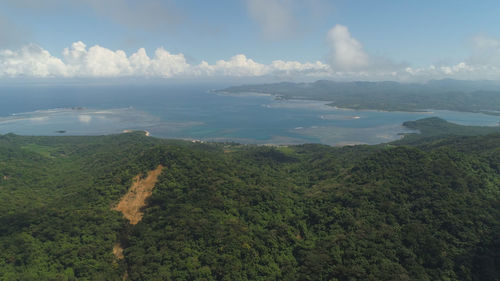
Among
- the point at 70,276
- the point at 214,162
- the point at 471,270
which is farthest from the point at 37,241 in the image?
the point at 471,270

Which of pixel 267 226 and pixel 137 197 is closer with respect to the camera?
pixel 267 226

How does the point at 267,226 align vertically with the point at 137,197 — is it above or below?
below

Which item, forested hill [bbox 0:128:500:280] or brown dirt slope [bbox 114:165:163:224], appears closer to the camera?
forested hill [bbox 0:128:500:280]

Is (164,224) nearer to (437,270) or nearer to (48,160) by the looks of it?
(437,270)

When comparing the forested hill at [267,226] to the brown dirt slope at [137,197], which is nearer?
the forested hill at [267,226]
